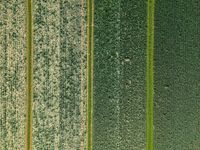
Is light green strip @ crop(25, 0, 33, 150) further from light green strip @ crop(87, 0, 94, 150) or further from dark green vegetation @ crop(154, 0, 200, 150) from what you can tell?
dark green vegetation @ crop(154, 0, 200, 150)

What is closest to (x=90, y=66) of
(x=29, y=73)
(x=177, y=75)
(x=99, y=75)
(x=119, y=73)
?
(x=99, y=75)

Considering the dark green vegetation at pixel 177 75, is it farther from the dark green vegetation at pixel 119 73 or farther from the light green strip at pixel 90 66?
the light green strip at pixel 90 66

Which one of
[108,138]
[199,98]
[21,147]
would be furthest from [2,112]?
[199,98]

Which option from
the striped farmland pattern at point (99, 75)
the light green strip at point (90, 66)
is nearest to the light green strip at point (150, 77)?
the striped farmland pattern at point (99, 75)

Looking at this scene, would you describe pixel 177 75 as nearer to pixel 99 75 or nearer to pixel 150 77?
pixel 150 77

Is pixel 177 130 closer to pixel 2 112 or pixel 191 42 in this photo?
pixel 191 42

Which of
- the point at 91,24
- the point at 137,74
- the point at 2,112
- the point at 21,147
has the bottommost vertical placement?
the point at 21,147
